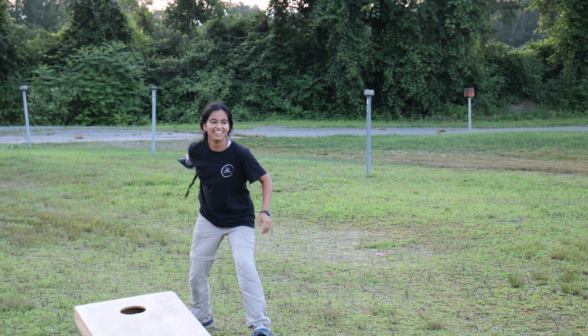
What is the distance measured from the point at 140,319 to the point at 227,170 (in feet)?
3.71

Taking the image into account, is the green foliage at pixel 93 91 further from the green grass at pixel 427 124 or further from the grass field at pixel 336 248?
the grass field at pixel 336 248

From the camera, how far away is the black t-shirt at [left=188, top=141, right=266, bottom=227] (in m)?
3.71

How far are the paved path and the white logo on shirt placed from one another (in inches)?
570

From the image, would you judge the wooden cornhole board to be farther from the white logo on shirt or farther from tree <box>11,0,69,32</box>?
tree <box>11,0,69,32</box>

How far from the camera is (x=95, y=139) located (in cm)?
1789

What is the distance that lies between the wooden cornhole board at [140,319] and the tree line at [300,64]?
2133 centimetres

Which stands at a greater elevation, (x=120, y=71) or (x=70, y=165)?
(x=120, y=71)

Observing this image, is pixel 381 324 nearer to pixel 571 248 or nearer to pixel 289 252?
pixel 289 252

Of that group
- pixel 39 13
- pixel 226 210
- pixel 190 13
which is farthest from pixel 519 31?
pixel 226 210

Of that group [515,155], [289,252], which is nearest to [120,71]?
[515,155]

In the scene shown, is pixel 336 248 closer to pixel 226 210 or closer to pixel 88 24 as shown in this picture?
pixel 226 210

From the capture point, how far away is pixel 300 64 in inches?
1091

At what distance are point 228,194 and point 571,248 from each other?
3751mm

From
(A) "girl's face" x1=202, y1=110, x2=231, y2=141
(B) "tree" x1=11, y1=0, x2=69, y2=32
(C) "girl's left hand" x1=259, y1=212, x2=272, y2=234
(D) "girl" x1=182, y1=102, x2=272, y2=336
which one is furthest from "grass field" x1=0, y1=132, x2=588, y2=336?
(B) "tree" x1=11, y1=0, x2=69, y2=32
